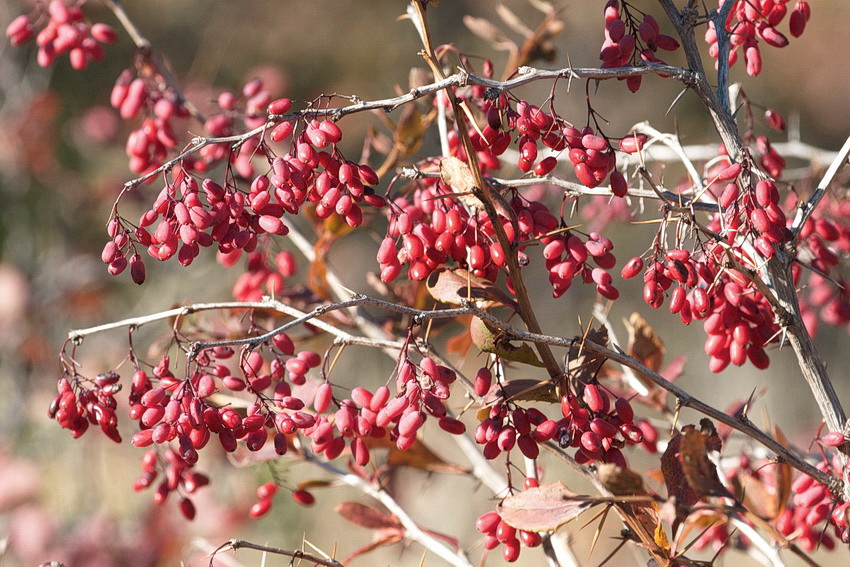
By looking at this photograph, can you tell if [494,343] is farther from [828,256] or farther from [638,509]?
[828,256]

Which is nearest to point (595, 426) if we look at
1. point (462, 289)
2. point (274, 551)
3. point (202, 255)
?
point (462, 289)

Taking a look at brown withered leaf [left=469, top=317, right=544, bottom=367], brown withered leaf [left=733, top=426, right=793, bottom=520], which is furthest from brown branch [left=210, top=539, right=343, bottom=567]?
brown withered leaf [left=733, top=426, right=793, bottom=520]

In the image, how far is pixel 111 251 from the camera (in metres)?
0.80

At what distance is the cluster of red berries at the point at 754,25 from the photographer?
92 cm

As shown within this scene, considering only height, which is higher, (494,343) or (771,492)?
(494,343)

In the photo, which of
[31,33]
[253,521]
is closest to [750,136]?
[31,33]

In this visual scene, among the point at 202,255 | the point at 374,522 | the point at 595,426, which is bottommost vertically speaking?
the point at 202,255

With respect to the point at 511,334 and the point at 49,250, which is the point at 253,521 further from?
the point at 511,334

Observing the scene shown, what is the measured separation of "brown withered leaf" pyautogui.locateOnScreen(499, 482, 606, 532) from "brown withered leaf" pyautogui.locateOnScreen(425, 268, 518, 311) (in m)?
0.19

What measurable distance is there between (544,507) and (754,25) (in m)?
0.59

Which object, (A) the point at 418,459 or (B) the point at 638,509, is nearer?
(B) the point at 638,509

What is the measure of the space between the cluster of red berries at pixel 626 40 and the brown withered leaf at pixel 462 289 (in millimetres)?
240

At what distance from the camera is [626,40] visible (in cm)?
80

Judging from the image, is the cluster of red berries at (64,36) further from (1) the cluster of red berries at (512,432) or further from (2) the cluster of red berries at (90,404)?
(1) the cluster of red berries at (512,432)
